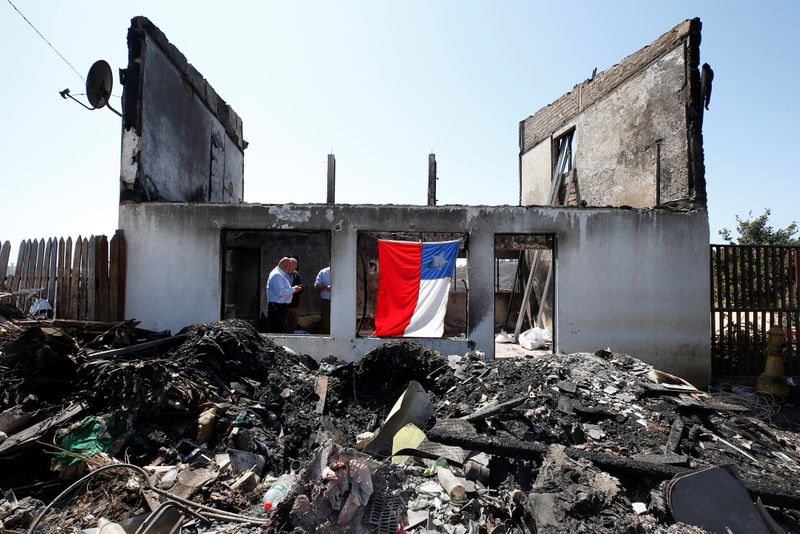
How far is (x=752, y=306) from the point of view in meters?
8.18

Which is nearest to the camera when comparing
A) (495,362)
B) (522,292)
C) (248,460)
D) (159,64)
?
(248,460)

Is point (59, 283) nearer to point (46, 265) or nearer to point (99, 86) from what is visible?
point (46, 265)

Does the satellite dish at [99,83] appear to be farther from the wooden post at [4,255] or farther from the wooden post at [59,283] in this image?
the wooden post at [4,255]

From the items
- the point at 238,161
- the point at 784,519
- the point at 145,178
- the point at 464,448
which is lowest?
the point at 784,519

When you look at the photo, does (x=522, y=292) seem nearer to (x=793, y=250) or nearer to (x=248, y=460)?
(x=793, y=250)

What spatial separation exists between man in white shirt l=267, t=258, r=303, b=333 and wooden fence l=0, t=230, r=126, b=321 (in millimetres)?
2649

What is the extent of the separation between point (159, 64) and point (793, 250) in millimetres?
12421

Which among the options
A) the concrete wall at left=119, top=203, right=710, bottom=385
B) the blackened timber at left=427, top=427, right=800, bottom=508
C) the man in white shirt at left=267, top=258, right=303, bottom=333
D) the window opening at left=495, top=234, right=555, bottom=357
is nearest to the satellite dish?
the concrete wall at left=119, top=203, right=710, bottom=385

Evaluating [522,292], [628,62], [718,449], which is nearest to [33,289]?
[718,449]

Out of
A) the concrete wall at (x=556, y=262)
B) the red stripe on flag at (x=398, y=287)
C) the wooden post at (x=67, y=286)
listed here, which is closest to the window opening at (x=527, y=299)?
the concrete wall at (x=556, y=262)

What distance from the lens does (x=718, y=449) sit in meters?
4.49

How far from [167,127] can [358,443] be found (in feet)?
25.2

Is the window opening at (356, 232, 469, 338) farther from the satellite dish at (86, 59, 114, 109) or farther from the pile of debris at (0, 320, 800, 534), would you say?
the satellite dish at (86, 59, 114, 109)

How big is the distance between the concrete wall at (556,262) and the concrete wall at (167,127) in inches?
35.7
